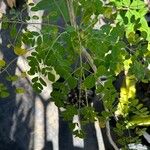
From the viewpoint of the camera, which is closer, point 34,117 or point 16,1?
point 34,117

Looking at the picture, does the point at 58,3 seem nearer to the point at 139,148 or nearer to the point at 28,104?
the point at 28,104

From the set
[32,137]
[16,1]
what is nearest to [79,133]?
[32,137]

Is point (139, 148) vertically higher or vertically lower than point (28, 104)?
lower

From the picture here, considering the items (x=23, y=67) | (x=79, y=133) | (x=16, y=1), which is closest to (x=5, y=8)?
(x=16, y=1)

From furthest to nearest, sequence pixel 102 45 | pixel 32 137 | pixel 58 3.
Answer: pixel 32 137, pixel 58 3, pixel 102 45

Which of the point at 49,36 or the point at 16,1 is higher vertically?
the point at 16,1

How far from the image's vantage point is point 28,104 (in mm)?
2168

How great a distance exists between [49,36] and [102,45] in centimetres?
18

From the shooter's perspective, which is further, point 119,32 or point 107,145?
point 107,145

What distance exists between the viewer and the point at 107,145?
7.44 ft


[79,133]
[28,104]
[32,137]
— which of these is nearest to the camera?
[79,133]

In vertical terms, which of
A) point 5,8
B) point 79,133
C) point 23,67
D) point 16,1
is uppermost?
point 16,1

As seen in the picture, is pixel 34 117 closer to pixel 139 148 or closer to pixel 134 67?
pixel 139 148

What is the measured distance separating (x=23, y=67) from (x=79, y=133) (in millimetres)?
1138
